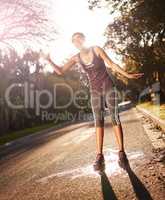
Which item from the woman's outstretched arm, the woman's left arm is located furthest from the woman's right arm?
the woman's left arm

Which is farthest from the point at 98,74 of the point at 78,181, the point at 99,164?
the point at 78,181

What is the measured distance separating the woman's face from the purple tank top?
8.6 inches

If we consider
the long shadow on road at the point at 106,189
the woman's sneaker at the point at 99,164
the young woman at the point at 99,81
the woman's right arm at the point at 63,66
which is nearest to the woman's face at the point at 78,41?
the young woman at the point at 99,81

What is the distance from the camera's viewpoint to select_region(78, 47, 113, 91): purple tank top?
6.33m

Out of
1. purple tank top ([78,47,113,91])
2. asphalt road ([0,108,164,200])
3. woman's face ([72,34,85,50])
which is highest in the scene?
woman's face ([72,34,85,50])

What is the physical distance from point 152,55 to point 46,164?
134 ft

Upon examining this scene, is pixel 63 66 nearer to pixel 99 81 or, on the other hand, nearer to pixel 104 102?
pixel 99 81

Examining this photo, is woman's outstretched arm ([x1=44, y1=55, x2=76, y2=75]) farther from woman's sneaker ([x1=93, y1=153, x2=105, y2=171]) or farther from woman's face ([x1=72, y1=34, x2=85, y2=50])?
woman's sneaker ([x1=93, y1=153, x2=105, y2=171])

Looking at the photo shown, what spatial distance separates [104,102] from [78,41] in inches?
40.9

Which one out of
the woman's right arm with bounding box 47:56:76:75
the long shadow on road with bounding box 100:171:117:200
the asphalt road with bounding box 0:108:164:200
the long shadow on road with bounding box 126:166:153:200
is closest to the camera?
the long shadow on road with bounding box 126:166:153:200

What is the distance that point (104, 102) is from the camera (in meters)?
6.46

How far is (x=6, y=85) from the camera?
36125mm

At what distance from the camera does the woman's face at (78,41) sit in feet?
20.8

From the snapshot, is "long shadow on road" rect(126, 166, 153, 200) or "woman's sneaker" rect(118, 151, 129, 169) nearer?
"long shadow on road" rect(126, 166, 153, 200)
